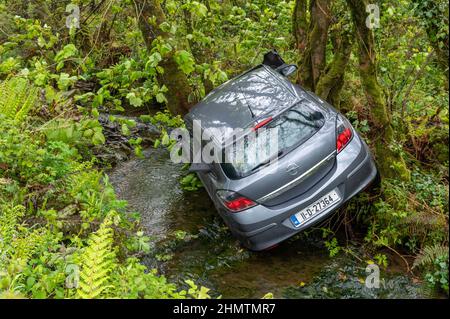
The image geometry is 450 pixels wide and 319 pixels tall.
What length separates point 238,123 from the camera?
5.02 meters

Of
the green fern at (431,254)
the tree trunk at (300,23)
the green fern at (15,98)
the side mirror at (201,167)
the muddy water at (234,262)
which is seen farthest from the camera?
the tree trunk at (300,23)

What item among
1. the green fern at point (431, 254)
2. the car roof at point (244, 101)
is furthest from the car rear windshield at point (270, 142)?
the green fern at point (431, 254)

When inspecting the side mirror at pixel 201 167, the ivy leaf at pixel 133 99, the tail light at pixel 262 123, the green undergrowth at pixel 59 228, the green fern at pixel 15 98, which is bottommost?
the green undergrowth at pixel 59 228

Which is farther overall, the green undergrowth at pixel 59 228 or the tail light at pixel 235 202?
the tail light at pixel 235 202

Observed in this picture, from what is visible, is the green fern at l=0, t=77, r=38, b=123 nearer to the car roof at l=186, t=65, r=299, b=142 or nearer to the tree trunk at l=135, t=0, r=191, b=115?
the tree trunk at l=135, t=0, r=191, b=115

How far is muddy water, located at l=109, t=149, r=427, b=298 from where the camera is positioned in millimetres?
4609

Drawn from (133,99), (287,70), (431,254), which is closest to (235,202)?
(133,99)

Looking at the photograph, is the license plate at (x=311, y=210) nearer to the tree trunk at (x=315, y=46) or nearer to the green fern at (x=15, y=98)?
the tree trunk at (x=315, y=46)

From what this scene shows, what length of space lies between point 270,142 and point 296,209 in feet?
2.56

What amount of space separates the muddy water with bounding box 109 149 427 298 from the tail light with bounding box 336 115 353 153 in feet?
4.19

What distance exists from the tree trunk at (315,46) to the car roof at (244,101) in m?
1.37

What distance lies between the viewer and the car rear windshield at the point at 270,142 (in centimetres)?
474

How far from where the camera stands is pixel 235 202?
4723 millimetres
